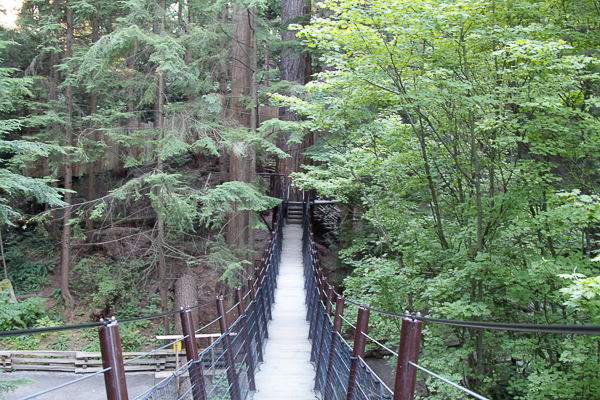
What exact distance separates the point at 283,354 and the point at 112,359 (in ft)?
14.6

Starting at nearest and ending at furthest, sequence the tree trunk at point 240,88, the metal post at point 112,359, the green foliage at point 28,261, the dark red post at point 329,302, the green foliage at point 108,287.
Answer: the metal post at point 112,359
the dark red post at point 329,302
the tree trunk at point 240,88
the green foliage at point 108,287
the green foliage at point 28,261

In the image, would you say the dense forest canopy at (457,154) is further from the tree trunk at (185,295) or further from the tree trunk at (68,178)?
the tree trunk at (68,178)

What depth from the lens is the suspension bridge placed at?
1.62m

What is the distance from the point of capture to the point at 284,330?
6.74m

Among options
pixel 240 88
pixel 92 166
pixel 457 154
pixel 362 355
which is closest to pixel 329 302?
pixel 362 355

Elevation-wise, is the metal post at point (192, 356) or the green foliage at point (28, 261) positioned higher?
the metal post at point (192, 356)

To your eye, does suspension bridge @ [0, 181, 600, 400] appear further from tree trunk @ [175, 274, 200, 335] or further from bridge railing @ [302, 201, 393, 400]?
tree trunk @ [175, 274, 200, 335]

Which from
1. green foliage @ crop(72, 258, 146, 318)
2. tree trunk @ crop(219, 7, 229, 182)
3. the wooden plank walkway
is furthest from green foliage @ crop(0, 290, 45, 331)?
the wooden plank walkway

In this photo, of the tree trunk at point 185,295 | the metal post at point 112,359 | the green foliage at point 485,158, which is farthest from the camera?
the tree trunk at point 185,295

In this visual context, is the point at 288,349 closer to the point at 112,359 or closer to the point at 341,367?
the point at 341,367

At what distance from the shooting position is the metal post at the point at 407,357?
1690mm

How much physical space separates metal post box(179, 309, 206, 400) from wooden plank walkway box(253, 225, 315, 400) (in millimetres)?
1669

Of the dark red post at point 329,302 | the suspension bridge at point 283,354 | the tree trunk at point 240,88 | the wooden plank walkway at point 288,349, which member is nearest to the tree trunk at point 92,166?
the tree trunk at point 240,88

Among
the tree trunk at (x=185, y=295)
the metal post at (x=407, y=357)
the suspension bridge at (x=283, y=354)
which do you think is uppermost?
the metal post at (x=407, y=357)
